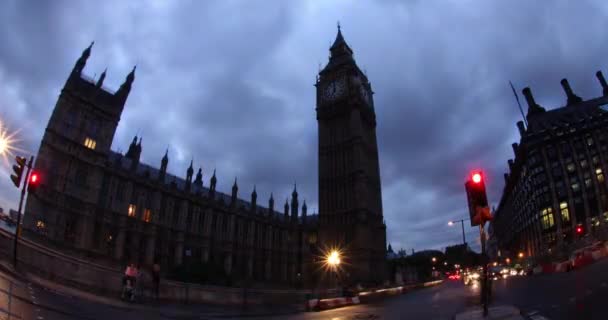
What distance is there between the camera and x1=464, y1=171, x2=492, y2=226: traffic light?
982 centimetres

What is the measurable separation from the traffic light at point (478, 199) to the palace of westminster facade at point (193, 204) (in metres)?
28.1

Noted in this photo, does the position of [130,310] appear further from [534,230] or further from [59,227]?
[534,230]

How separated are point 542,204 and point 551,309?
9435 cm

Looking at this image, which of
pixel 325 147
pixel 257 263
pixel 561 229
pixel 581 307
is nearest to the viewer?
pixel 581 307

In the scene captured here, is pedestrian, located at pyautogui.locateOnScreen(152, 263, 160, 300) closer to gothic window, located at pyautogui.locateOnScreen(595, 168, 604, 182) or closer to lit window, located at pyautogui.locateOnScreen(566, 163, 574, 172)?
gothic window, located at pyautogui.locateOnScreen(595, 168, 604, 182)

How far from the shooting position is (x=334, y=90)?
264 feet

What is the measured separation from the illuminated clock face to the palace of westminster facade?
284 millimetres

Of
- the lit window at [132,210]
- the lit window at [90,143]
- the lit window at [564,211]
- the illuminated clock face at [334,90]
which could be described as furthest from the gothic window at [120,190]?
the lit window at [564,211]

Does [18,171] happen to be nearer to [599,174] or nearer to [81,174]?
[81,174]

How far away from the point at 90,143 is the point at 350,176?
4455cm

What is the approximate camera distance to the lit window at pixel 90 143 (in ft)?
160

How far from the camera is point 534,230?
96000 mm

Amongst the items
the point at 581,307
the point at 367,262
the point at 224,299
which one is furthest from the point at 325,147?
the point at 581,307

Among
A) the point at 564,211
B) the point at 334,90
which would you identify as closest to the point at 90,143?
the point at 334,90
